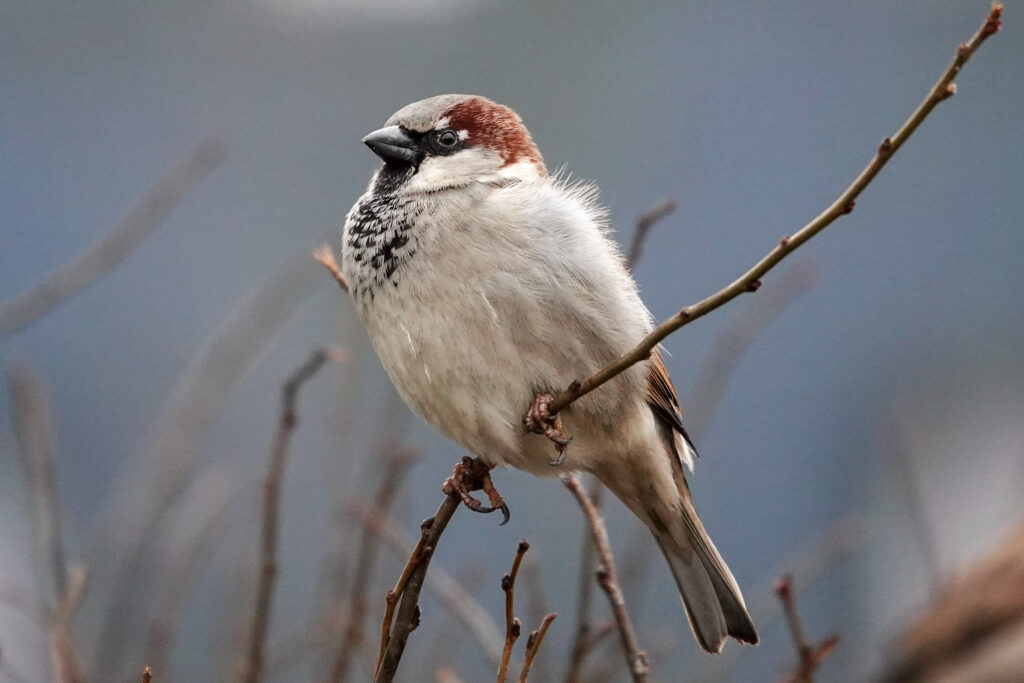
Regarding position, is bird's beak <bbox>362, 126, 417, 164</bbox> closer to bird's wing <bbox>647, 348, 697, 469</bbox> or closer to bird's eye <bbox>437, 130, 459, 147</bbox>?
bird's eye <bbox>437, 130, 459, 147</bbox>

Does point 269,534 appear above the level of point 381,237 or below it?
below

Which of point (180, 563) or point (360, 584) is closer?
point (360, 584)

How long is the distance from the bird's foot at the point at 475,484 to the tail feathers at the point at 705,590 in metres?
0.40

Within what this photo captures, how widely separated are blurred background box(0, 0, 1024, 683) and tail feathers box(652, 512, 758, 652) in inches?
86.4

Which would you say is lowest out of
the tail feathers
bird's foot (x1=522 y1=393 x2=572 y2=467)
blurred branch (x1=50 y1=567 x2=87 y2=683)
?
the tail feathers

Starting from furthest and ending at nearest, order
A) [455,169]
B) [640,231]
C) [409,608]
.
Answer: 1. [455,169]
2. [640,231]
3. [409,608]

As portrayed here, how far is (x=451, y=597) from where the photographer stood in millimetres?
1404

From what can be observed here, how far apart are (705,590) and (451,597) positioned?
1.82ft

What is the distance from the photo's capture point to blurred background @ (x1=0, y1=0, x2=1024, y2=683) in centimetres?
423

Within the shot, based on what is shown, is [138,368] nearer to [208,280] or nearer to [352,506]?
[208,280]

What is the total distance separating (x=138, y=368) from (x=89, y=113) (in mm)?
1064

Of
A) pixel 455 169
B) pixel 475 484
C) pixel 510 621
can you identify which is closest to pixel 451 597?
pixel 475 484

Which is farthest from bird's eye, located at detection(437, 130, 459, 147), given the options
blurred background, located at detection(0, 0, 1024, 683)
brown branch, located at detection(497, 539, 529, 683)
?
blurred background, located at detection(0, 0, 1024, 683)

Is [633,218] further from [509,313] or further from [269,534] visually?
[269,534]
